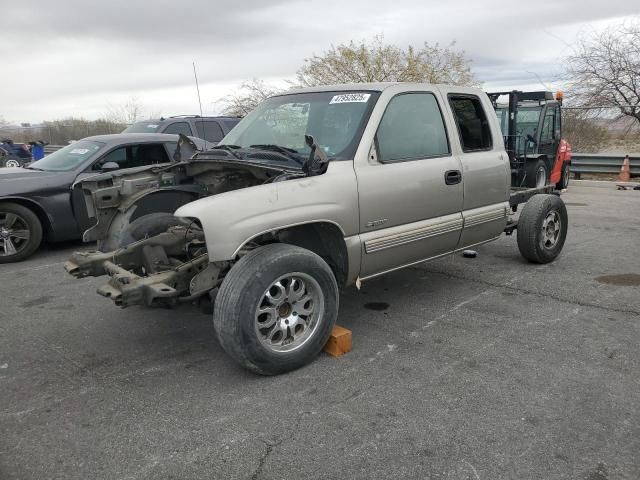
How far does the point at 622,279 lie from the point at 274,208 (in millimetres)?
4136

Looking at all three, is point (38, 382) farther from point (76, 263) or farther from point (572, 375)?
point (572, 375)

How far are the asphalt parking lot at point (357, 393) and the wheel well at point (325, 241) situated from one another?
0.62 m

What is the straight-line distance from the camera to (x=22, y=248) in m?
6.84

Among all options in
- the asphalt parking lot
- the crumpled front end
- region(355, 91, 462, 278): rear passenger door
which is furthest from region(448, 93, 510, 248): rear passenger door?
the crumpled front end

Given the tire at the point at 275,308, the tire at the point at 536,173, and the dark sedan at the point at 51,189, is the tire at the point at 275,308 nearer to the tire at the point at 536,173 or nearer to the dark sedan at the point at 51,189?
the dark sedan at the point at 51,189

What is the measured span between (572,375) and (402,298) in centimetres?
186

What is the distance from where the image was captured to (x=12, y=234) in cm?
677

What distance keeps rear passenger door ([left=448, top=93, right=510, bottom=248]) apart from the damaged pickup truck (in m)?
0.02

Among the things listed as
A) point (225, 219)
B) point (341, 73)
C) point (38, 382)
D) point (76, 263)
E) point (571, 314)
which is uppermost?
point (341, 73)

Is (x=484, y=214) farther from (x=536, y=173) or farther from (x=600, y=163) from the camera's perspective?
(x=600, y=163)

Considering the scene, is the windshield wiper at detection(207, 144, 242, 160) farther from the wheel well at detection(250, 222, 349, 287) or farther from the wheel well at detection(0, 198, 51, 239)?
the wheel well at detection(0, 198, 51, 239)

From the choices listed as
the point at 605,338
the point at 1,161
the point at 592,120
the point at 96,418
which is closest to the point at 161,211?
the point at 96,418

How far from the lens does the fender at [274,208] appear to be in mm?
3201

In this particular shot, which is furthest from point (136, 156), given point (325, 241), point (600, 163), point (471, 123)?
point (600, 163)
